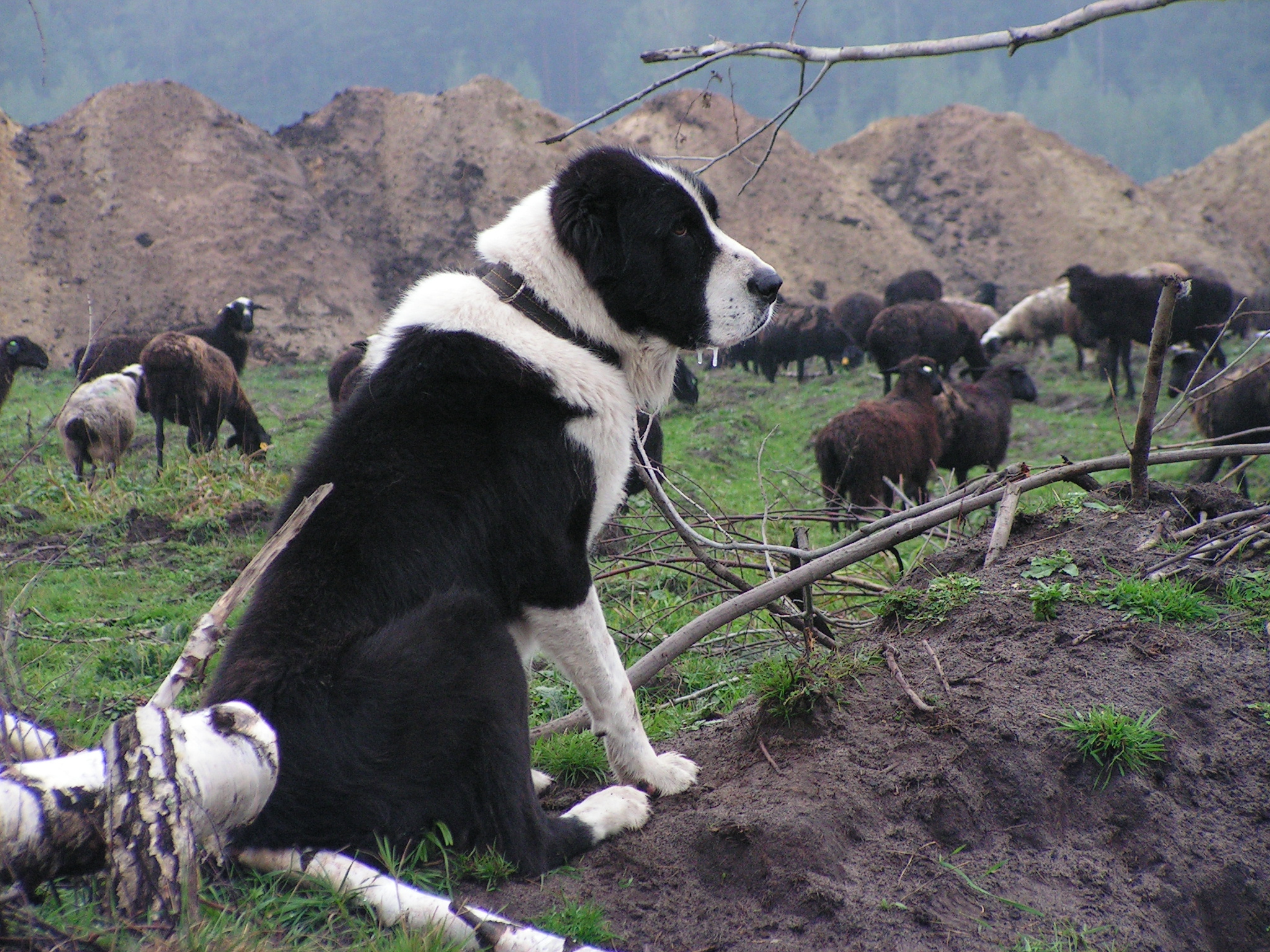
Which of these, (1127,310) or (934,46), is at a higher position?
(934,46)

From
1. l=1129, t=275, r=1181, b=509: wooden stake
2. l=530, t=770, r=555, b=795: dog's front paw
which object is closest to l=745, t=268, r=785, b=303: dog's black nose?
l=1129, t=275, r=1181, b=509: wooden stake

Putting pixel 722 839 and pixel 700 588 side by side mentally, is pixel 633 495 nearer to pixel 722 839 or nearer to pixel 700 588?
pixel 700 588

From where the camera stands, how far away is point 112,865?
63.1 inches

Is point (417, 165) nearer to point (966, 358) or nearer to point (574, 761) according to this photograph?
point (966, 358)

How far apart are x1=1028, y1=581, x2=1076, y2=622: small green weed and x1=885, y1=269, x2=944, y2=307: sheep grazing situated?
72.7 feet

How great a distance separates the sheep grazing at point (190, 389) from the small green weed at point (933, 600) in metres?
9.08

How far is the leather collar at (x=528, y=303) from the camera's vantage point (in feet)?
8.97

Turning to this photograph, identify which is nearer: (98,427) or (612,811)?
(612,811)

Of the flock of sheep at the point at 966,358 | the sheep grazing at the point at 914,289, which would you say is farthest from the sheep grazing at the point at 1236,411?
the sheep grazing at the point at 914,289

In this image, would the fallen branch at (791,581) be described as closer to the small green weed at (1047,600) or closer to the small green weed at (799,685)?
the small green weed at (799,685)

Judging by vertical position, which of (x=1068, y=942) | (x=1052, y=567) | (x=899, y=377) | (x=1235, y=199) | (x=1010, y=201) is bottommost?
(x=1068, y=942)

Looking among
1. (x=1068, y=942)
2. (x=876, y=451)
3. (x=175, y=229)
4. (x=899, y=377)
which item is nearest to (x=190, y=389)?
(x=876, y=451)

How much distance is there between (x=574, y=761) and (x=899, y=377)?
757cm

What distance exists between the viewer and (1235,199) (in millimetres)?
31359
